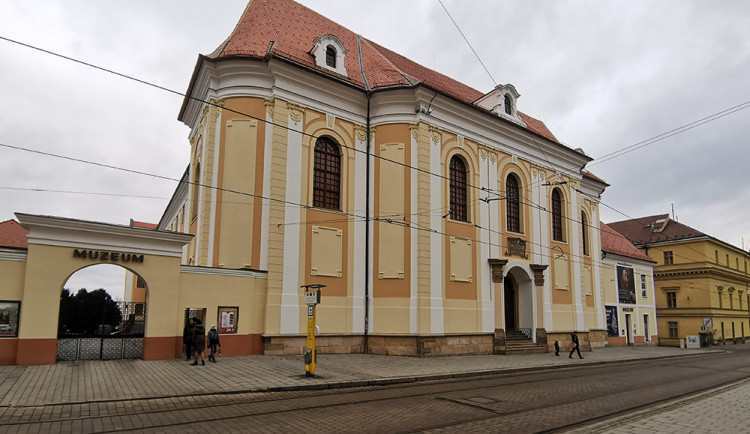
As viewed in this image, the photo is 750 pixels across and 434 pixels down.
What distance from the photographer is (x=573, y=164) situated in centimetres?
3291

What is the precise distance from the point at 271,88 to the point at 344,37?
7.92 m

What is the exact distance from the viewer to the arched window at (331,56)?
23.7 meters

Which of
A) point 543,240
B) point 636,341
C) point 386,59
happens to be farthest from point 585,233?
point 386,59

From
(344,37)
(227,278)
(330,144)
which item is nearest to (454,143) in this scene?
(330,144)

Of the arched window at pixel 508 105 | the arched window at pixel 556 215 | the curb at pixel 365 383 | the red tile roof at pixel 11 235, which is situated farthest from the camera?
the arched window at pixel 556 215

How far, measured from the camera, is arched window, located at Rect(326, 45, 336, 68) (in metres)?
23.7

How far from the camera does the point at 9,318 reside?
14266mm

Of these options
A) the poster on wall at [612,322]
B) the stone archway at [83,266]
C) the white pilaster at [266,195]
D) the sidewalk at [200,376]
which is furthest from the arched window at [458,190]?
the poster on wall at [612,322]

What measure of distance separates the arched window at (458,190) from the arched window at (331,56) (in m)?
7.43

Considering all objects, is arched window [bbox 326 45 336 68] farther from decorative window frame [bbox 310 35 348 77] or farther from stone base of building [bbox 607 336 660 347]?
stone base of building [bbox 607 336 660 347]

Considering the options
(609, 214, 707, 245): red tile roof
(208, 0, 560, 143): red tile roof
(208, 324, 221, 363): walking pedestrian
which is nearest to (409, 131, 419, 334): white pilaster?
(208, 0, 560, 143): red tile roof

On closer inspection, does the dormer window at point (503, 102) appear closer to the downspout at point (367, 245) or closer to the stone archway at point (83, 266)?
the downspout at point (367, 245)

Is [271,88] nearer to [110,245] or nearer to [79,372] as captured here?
[110,245]

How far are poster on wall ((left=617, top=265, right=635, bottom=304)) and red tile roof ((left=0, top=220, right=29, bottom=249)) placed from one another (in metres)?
40.4
